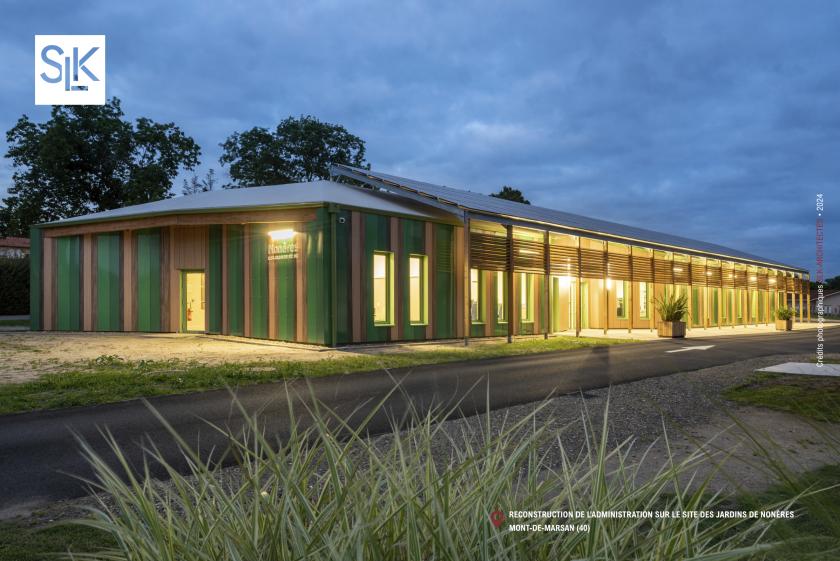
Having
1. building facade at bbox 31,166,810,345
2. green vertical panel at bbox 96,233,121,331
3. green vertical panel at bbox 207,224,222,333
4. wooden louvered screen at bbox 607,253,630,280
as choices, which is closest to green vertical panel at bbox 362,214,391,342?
building facade at bbox 31,166,810,345

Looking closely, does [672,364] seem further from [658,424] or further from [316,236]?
[316,236]

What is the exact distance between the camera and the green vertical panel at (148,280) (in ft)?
62.8

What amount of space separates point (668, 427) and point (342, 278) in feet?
34.4

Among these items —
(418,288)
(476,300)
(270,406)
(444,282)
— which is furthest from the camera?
(476,300)

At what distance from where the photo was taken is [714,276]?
30281 mm

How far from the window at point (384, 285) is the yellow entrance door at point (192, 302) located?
654 cm

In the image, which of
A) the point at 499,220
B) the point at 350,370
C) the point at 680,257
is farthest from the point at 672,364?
the point at 680,257

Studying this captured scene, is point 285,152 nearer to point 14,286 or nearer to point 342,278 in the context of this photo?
point 14,286

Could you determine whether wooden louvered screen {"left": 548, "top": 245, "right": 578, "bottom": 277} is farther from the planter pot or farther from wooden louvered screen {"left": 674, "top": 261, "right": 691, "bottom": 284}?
wooden louvered screen {"left": 674, "top": 261, "right": 691, "bottom": 284}

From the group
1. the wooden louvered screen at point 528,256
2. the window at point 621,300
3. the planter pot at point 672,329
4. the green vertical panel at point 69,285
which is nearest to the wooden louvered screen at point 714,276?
the window at point 621,300

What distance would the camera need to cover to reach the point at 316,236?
1512 cm

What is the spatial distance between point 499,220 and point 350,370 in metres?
8.75

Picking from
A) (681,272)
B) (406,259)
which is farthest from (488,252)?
(681,272)

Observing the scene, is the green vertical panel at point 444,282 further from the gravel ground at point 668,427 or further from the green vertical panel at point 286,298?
the gravel ground at point 668,427
